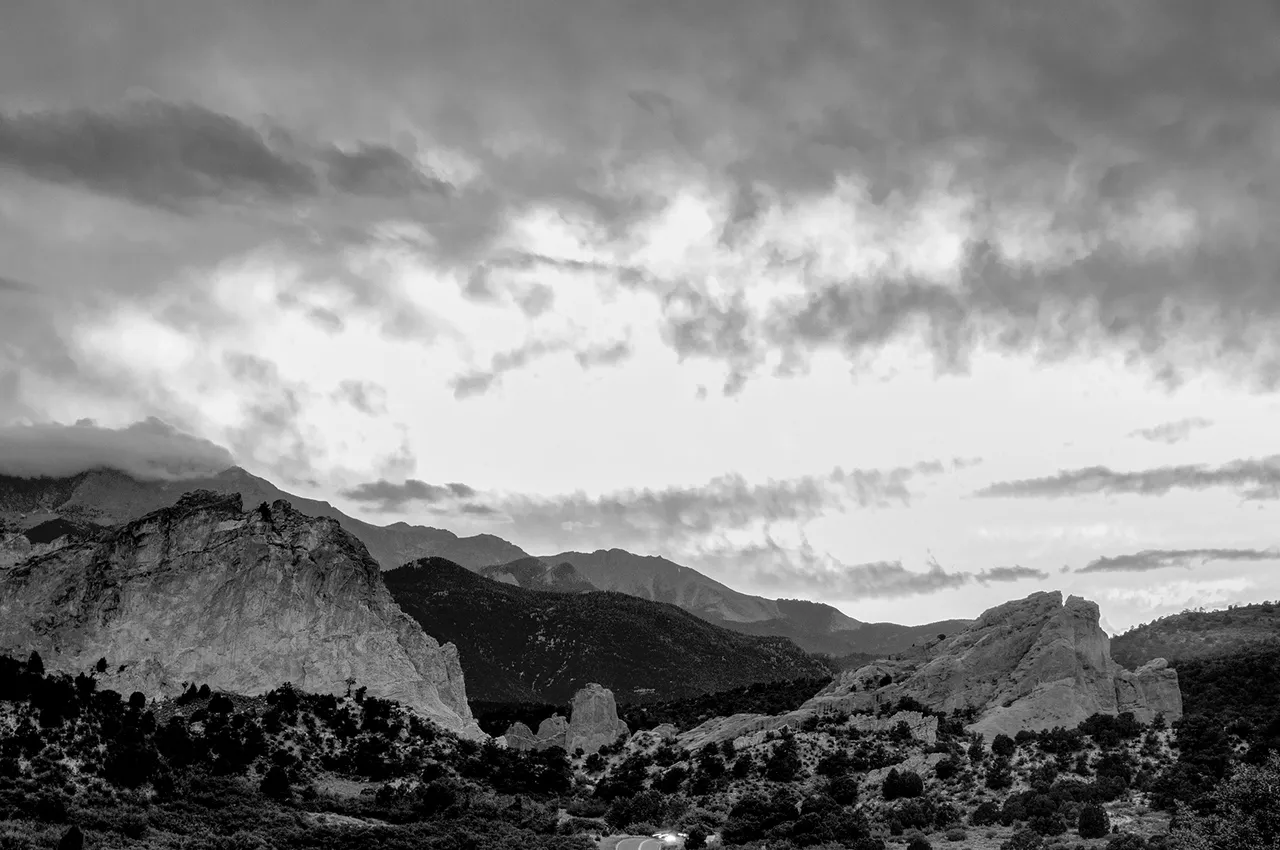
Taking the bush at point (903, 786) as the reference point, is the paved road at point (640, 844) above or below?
below

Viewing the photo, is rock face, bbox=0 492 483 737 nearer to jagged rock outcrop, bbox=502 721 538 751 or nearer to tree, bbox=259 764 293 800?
jagged rock outcrop, bbox=502 721 538 751

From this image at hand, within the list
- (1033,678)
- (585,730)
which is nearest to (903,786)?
(1033,678)

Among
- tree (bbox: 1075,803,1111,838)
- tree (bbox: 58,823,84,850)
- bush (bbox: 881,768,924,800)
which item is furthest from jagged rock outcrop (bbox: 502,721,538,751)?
tree (bbox: 1075,803,1111,838)

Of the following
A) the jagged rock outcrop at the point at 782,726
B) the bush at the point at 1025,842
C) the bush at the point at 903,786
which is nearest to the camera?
the bush at the point at 1025,842

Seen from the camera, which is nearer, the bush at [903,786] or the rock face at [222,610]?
the bush at [903,786]

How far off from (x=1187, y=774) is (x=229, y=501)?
73.0m

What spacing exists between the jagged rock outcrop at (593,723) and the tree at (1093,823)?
5196cm

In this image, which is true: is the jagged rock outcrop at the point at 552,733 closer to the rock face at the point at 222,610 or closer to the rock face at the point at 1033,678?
the rock face at the point at 222,610

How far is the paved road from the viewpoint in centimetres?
5806

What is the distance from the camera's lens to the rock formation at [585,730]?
9562 centimetres

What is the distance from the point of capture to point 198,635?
76.4 meters

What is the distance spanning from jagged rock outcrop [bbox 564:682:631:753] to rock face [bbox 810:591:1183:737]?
23174 mm

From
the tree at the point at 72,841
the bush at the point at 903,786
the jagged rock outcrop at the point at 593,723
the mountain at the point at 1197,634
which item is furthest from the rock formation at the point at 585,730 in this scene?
the mountain at the point at 1197,634

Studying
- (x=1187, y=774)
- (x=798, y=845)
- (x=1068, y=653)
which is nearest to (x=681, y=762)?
(x=798, y=845)
